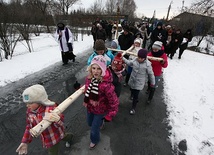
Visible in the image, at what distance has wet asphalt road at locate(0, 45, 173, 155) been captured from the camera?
2.62m

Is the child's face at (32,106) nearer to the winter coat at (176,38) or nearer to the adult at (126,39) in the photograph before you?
the adult at (126,39)

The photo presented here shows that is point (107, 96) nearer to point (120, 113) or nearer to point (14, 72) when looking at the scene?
point (120, 113)

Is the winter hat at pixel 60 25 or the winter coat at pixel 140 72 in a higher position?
the winter hat at pixel 60 25

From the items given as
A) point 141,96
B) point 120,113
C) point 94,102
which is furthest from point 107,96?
point 141,96

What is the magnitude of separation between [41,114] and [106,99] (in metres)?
0.92

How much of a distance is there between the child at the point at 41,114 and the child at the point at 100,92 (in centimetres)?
56

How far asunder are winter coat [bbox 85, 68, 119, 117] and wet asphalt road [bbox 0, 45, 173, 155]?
2.87 feet

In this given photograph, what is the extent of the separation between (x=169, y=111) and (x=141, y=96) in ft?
3.20

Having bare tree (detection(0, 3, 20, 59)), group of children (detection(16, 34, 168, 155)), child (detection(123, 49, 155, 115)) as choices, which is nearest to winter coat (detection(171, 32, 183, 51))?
child (detection(123, 49, 155, 115))

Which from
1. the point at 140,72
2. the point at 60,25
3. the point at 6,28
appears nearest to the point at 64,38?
the point at 60,25

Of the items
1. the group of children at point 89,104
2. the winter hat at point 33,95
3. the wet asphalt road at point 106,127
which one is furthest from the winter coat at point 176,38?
the winter hat at point 33,95

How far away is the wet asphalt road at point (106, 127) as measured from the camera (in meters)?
2.62

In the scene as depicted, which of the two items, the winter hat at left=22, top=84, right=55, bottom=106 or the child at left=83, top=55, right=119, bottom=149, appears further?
the child at left=83, top=55, right=119, bottom=149

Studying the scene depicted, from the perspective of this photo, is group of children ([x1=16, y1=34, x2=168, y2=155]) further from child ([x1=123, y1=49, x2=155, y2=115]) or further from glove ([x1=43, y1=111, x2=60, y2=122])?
child ([x1=123, y1=49, x2=155, y2=115])
